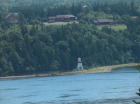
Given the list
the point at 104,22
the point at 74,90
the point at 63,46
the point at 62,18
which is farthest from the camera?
the point at 62,18

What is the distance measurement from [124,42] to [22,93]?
4012cm

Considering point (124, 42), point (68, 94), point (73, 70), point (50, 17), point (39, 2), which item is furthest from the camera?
point (39, 2)

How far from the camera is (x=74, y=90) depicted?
75938mm

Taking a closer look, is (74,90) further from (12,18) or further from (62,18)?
(12,18)

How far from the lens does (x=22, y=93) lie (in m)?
76.1

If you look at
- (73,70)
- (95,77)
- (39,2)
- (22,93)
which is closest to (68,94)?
(22,93)

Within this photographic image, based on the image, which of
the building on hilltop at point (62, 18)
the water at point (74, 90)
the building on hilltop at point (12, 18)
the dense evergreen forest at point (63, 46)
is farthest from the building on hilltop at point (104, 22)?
the water at point (74, 90)

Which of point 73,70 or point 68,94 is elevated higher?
point 68,94

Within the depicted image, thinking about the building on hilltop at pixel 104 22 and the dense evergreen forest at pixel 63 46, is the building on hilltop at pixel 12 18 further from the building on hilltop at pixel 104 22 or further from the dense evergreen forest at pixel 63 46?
the building on hilltop at pixel 104 22

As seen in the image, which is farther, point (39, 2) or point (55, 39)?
point (39, 2)

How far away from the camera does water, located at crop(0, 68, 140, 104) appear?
219ft

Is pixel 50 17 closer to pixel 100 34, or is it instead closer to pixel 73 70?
pixel 100 34

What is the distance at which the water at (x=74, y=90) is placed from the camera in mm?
66812

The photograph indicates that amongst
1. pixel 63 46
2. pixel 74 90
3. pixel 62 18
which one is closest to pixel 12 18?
pixel 62 18
